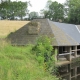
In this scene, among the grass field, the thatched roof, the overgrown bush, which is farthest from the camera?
the grass field

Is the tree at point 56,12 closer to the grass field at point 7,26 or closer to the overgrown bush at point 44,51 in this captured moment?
the grass field at point 7,26

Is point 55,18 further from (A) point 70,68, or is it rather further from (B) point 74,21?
(A) point 70,68

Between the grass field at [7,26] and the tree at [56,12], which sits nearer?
the grass field at [7,26]

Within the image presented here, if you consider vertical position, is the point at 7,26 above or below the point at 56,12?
below

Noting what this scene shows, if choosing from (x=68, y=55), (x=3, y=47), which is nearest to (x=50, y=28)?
(x=68, y=55)

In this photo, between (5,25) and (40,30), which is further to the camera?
(5,25)

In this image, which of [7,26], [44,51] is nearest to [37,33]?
[44,51]

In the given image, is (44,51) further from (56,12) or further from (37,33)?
(56,12)

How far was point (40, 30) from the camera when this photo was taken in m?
25.9

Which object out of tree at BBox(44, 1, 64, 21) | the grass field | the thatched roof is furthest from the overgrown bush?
tree at BBox(44, 1, 64, 21)

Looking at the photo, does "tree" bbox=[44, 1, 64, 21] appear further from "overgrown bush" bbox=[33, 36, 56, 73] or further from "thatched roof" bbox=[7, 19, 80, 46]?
"overgrown bush" bbox=[33, 36, 56, 73]

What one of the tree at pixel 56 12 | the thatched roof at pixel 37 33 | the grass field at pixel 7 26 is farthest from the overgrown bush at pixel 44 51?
the tree at pixel 56 12

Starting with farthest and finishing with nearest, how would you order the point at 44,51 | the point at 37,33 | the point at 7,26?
1. the point at 7,26
2. the point at 37,33
3. the point at 44,51

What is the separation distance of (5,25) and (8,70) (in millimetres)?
29314
